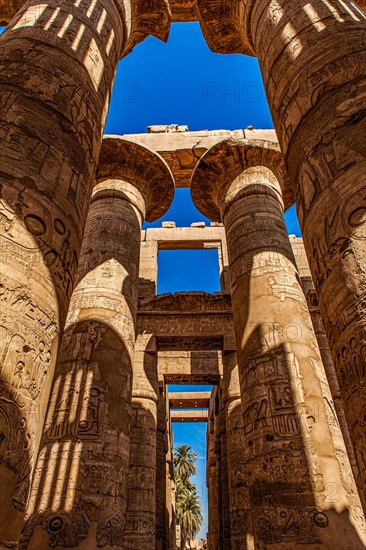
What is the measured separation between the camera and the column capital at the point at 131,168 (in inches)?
335

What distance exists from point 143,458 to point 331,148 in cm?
779

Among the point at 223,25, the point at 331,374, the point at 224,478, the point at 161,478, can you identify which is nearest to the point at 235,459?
the point at 224,478

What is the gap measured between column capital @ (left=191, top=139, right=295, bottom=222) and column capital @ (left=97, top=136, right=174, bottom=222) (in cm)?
85

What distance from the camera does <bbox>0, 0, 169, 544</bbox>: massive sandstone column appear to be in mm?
2199

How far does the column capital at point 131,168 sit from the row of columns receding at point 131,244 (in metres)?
0.04

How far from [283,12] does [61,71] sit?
277 centimetres

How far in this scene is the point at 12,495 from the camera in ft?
6.55

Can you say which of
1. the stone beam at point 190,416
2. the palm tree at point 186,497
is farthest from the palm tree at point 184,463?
the stone beam at point 190,416

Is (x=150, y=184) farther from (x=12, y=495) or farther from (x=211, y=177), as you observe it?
(x=12, y=495)

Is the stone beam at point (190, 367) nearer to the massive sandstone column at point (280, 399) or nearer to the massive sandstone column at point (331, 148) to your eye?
the massive sandstone column at point (280, 399)

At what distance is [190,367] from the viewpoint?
12.4 metres

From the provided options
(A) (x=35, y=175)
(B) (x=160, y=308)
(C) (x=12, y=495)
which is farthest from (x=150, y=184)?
(C) (x=12, y=495)

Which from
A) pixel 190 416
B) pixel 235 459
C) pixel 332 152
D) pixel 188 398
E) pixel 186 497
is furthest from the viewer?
pixel 186 497

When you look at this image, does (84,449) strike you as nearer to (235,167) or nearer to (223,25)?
(235,167)
